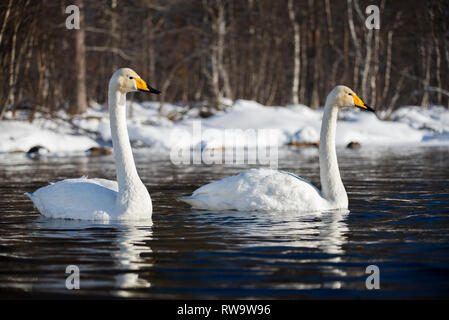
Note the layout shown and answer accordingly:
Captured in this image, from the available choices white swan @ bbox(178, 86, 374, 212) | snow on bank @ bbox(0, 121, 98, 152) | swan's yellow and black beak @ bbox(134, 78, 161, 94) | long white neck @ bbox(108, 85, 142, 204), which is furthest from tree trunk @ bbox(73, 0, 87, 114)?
swan's yellow and black beak @ bbox(134, 78, 161, 94)

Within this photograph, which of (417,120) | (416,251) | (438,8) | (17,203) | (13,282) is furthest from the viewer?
(417,120)

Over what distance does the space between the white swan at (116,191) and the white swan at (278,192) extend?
1.07 metres

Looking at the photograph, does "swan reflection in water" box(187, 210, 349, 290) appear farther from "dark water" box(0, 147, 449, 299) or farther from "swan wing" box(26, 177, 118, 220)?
"swan wing" box(26, 177, 118, 220)

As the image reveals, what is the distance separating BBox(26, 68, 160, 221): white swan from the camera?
271 inches

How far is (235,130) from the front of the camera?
74.7 feet

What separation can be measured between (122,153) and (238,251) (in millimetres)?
2122

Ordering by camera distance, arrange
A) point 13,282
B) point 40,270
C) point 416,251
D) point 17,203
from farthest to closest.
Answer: point 17,203 < point 416,251 < point 40,270 < point 13,282

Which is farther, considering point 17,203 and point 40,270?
point 17,203

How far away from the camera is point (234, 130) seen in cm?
2277

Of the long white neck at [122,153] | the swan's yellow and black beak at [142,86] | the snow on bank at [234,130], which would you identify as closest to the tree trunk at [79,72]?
the snow on bank at [234,130]

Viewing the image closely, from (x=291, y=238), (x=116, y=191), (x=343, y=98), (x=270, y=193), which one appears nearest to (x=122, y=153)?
(x=116, y=191)
